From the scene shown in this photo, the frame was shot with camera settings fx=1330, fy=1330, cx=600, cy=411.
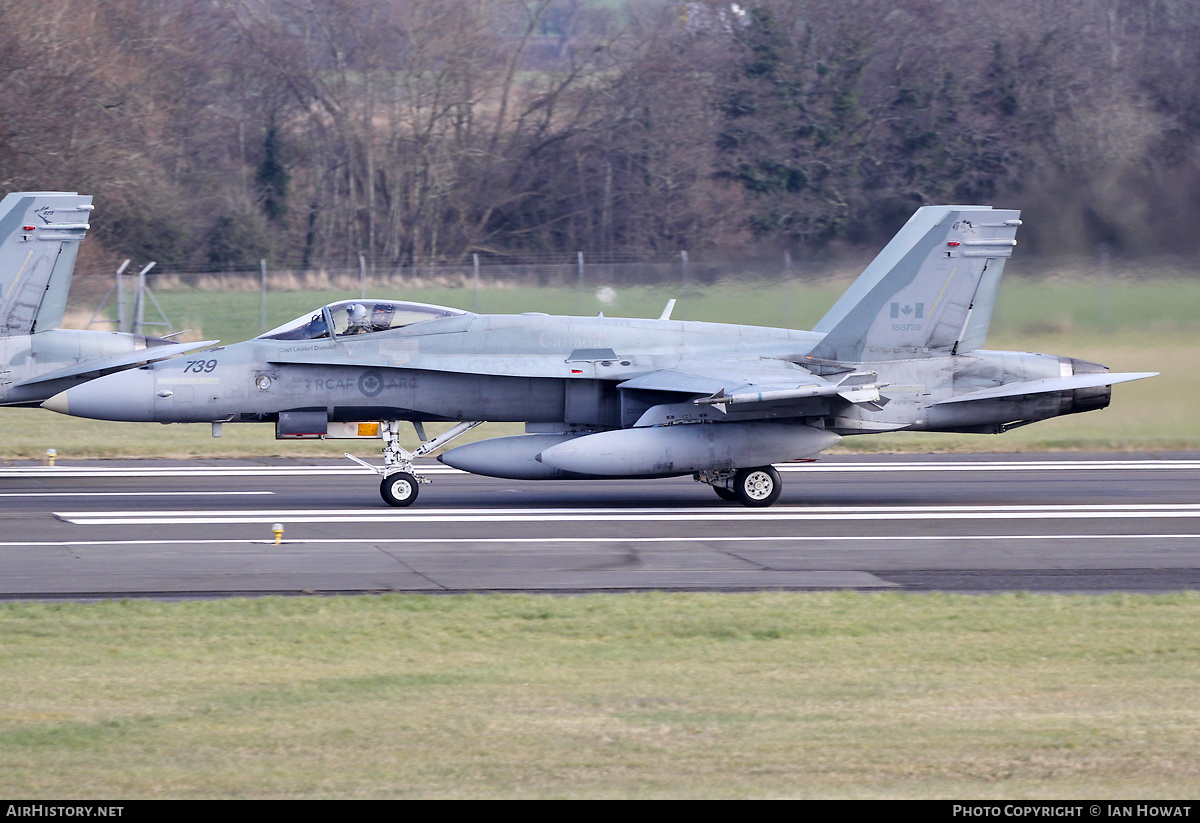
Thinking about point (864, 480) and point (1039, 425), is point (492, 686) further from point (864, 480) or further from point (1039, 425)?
point (1039, 425)

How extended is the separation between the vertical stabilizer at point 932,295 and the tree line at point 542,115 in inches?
412

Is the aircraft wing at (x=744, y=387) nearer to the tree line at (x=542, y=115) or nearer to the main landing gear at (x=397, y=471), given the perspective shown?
the main landing gear at (x=397, y=471)

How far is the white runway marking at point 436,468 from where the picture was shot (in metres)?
19.9

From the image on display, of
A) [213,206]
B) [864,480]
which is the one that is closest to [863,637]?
[864,480]

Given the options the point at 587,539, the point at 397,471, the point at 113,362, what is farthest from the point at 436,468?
the point at 587,539

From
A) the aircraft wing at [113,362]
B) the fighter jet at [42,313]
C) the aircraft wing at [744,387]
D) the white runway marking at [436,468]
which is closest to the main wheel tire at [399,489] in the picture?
the aircraft wing at [744,387]

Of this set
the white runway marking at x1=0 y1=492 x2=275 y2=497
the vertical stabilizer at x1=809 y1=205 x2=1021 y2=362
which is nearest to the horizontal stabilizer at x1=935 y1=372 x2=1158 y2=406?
the vertical stabilizer at x1=809 y1=205 x2=1021 y2=362

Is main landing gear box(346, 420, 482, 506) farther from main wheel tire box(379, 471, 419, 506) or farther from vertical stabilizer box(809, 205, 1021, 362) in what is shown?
vertical stabilizer box(809, 205, 1021, 362)

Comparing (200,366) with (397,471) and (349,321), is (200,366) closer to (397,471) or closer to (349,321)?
(349,321)

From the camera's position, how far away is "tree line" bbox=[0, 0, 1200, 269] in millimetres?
36469

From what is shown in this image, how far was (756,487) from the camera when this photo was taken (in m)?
16.9

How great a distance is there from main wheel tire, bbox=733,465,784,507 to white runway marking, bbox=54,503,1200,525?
176mm

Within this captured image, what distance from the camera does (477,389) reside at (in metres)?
16.7

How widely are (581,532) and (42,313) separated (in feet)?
31.8
